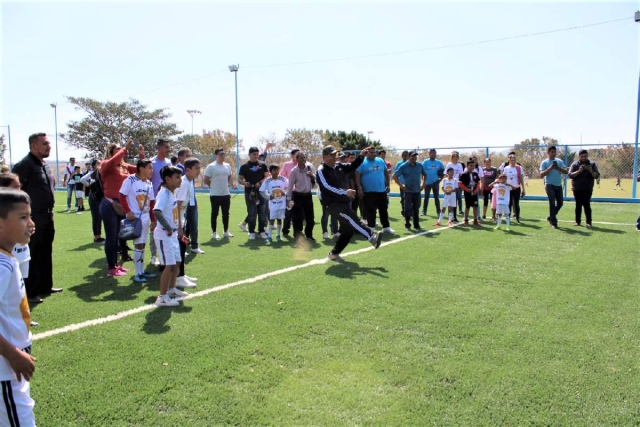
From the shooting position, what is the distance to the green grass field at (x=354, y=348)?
123 inches

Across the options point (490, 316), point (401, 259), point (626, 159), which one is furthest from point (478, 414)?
point (626, 159)

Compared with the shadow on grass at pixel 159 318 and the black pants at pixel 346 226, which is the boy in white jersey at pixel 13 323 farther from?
the black pants at pixel 346 226

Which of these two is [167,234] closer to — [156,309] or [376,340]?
[156,309]

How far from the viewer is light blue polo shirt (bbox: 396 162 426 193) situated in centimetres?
1169

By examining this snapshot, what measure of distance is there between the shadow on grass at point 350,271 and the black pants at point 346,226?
0.46m

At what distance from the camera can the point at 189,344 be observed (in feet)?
13.8

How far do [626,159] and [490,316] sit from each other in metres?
20.2

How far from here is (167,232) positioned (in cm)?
543

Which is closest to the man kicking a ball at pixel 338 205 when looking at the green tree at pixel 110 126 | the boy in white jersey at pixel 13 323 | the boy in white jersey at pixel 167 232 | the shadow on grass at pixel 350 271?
the shadow on grass at pixel 350 271

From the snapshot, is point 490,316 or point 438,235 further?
point 438,235

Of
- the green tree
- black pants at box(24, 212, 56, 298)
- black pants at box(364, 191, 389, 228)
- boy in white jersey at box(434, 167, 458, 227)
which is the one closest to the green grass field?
black pants at box(24, 212, 56, 298)

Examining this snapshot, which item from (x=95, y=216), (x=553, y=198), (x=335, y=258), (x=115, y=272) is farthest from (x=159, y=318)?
(x=553, y=198)

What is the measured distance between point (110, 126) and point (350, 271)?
4785 centimetres

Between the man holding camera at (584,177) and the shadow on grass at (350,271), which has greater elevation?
the man holding camera at (584,177)
